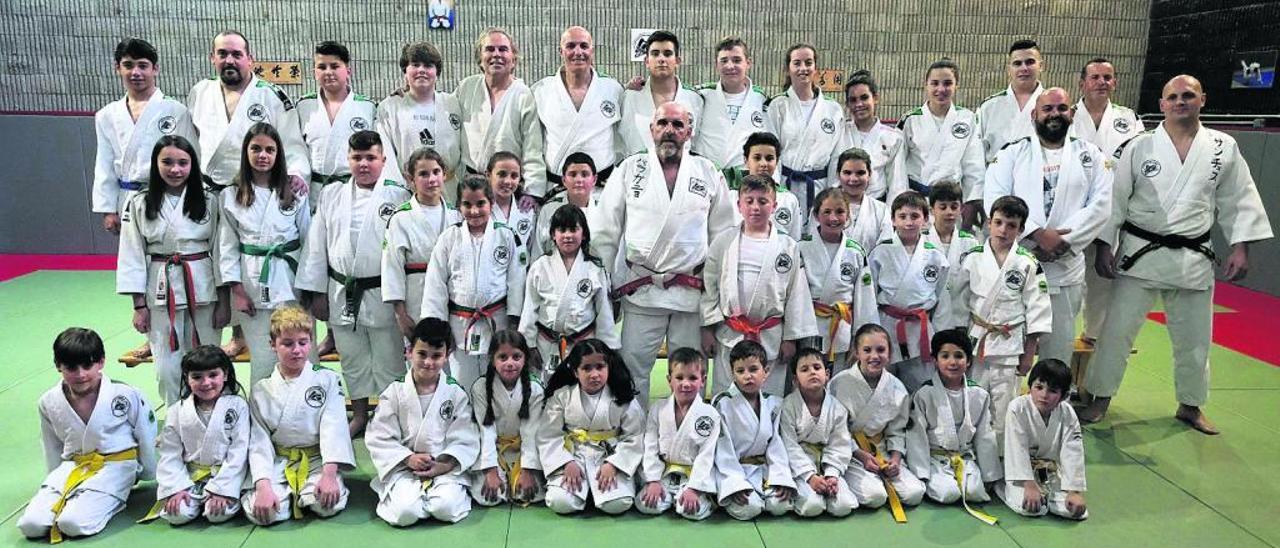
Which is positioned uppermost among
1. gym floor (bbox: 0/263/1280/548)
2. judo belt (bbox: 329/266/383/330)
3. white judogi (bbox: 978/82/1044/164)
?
white judogi (bbox: 978/82/1044/164)

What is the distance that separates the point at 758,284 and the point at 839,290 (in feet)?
1.46

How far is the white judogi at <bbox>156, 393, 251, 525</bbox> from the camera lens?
120 inches

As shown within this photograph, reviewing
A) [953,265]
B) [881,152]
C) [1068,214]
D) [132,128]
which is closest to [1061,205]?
[1068,214]

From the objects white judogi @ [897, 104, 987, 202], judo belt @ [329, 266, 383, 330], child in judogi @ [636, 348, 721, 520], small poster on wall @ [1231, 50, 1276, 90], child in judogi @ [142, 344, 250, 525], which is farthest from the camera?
small poster on wall @ [1231, 50, 1276, 90]

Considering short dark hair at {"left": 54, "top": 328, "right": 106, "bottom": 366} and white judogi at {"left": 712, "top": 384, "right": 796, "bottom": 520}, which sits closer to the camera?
short dark hair at {"left": 54, "top": 328, "right": 106, "bottom": 366}

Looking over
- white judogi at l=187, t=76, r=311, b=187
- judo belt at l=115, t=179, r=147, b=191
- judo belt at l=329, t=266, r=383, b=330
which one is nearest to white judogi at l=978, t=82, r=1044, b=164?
judo belt at l=329, t=266, r=383, b=330

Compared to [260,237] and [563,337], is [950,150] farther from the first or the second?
[260,237]

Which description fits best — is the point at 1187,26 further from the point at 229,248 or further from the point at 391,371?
the point at 229,248

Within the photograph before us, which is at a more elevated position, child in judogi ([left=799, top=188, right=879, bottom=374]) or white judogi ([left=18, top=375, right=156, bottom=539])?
child in judogi ([left=799, top=188, right=879, bottom=374])

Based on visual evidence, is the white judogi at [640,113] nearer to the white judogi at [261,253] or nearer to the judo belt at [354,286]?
the judo belt at [354,286]

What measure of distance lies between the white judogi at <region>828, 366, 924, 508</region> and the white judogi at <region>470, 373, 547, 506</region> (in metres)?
1.22

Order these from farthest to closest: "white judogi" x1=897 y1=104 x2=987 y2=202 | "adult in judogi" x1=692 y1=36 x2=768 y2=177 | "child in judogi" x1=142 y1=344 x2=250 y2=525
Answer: "white judogi" x1=897 y1=104 x2=987 y2=202 → "adult in judogi" x1=692 y1=36 x2=768 y2=177 → "child in judogi" x1=142 y1=344 x2=250 y2=525

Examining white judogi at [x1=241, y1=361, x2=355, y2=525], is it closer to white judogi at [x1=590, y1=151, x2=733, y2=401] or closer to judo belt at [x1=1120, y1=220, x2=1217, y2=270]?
white judogi at [x1=590, y1=151, x2=733, y2=401]

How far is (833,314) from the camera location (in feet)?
12.1
